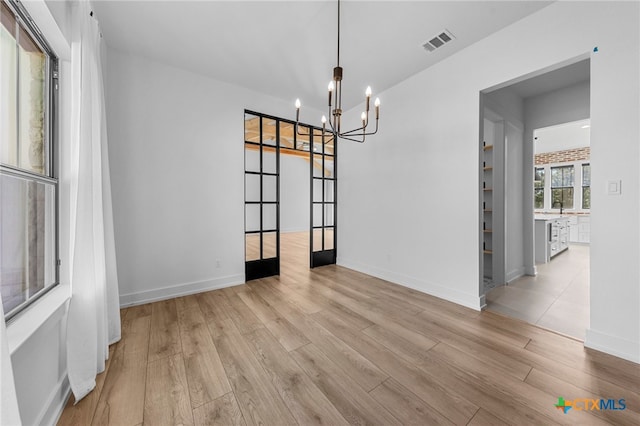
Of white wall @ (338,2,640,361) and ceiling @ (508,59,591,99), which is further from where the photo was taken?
ceiling @ (508,59,591,99)

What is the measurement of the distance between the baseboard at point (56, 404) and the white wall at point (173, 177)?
1.39 metres

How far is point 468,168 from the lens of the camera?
2.74 m

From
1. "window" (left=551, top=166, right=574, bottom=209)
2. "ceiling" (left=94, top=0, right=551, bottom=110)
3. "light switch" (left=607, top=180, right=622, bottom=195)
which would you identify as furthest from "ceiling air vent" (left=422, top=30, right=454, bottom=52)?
Answer: "window" (left=551, top=166, right=574, bottom=209)

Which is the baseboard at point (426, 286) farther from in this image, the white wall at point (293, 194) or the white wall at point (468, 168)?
the white wall at point (293, 194)

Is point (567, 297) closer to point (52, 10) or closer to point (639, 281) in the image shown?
point (639, 281)

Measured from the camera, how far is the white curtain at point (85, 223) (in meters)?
1.48

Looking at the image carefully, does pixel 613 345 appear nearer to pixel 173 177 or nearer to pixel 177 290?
pixel 177 290

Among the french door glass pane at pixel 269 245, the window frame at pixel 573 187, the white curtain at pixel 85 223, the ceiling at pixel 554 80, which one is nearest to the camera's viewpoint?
the white curtain at pixel 85 223

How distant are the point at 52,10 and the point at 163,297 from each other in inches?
108

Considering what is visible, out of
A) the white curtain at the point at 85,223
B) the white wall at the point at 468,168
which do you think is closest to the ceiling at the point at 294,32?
the white wall at the point at 468,168

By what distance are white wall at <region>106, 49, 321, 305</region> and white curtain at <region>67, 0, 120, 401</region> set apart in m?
1.04

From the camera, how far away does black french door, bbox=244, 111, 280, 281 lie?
3.74 m

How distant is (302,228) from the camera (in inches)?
380

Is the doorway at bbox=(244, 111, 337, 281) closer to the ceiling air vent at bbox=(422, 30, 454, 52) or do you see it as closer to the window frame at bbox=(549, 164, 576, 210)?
the ceiling air vent at bbox=(422, 30, 454, 52)
